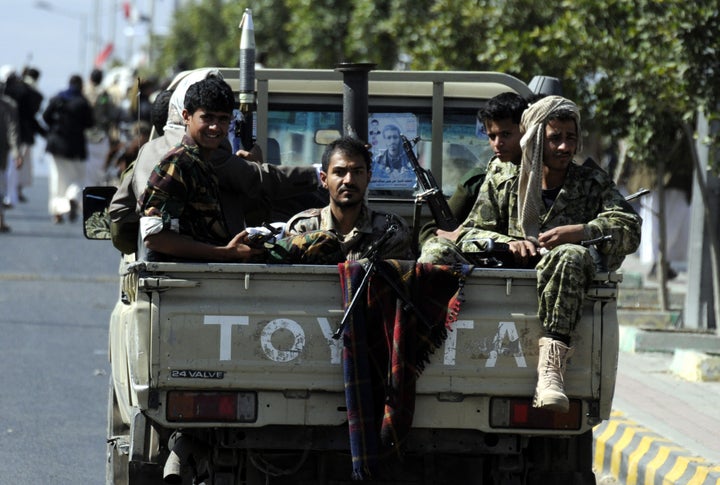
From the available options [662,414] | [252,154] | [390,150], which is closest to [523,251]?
[252,154]

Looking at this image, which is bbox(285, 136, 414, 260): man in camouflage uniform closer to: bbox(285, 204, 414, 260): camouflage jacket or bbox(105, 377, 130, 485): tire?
bbox(285, 204, 414, 260): camouflage jacket

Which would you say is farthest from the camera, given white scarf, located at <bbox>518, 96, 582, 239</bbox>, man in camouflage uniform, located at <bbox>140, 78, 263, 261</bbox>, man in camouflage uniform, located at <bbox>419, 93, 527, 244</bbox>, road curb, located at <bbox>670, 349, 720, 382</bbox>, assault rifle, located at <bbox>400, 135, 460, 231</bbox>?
road curb, located at <bbox>670, 349, 720, 382</bbox>

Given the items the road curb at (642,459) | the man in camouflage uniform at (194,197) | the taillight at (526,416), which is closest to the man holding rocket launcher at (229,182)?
the man in camouflage uniform at (194,197)

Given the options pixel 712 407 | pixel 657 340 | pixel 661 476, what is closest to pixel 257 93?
pixel 661 476

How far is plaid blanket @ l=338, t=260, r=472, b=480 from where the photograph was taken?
5.84m

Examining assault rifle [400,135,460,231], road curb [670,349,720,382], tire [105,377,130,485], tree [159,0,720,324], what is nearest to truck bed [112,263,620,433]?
assault rifle [400,135,460,231]

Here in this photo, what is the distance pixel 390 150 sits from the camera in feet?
27.8

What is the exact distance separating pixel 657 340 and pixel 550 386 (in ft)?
22.7

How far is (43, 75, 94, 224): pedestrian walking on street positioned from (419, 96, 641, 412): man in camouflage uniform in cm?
1720

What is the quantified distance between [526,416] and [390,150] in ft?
9.18

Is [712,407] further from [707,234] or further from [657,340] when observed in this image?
[707,234]

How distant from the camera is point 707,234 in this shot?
13.5m

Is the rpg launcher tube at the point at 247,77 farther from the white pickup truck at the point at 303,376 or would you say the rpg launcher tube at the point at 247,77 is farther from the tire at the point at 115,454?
the white pickup truck at the point at 303,376

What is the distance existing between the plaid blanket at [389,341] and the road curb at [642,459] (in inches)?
84.0
